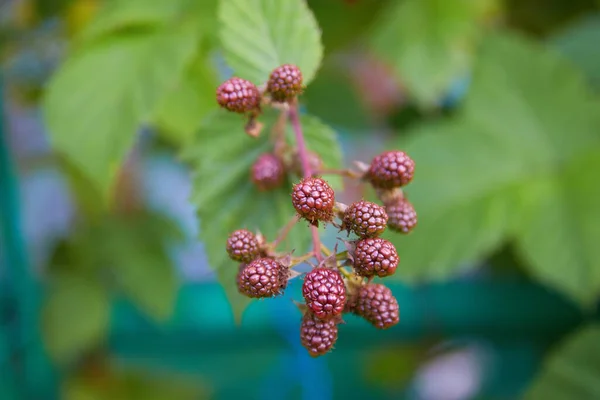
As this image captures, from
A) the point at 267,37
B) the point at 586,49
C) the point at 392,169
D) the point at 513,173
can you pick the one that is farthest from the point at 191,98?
the point at 586,49

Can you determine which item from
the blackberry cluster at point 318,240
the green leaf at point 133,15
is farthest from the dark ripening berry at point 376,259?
the green leaf at point 133,15

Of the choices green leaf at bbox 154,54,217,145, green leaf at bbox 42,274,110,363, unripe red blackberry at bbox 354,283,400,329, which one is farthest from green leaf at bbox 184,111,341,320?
green leaf at bbox 42,274,110,363

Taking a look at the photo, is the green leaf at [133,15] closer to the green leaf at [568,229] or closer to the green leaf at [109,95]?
the green leaf at [109,95]

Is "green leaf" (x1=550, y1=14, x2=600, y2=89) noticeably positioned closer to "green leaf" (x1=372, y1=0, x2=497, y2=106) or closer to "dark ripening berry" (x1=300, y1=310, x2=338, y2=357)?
"green leaf" (x1=372, y1=0, x2=497, y2=106)

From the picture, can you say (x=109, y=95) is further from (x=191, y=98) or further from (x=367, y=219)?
(x=367, y=219)

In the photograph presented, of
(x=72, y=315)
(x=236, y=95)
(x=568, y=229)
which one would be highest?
(x=236, y=95)

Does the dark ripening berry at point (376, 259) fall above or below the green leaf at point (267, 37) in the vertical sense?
below
